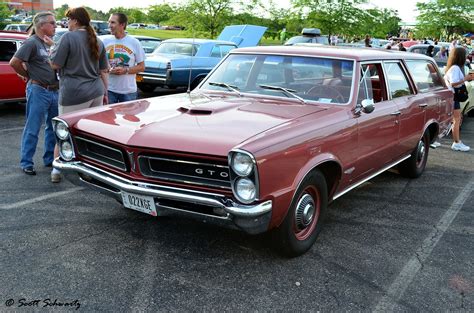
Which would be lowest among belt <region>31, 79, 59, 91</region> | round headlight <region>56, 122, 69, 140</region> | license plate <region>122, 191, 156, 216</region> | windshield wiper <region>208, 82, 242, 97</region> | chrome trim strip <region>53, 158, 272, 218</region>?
license plate <region>122, 191, 156, 216</region>

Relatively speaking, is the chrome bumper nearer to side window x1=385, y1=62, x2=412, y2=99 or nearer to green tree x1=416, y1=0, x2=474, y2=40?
side window x1=385, y1=62, x2=412, y2=99

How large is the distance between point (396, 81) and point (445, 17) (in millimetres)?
44336

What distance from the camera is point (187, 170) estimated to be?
3133 mm

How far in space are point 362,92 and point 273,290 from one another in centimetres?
207

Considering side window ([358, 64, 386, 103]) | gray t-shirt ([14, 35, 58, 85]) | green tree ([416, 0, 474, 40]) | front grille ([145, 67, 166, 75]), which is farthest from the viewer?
green tree ([416, 0, 474, 40])

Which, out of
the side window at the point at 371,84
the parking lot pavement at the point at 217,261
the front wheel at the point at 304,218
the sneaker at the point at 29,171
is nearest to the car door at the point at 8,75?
the sneaker at the point at 29,171

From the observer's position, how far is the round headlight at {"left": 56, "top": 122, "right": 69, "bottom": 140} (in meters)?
3.70

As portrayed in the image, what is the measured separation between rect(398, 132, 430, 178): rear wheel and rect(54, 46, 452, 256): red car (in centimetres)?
46

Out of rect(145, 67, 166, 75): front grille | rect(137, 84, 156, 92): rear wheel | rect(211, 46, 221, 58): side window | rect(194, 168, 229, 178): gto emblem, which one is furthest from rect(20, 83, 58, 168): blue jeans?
rect(211, 46, 221, 58): side window

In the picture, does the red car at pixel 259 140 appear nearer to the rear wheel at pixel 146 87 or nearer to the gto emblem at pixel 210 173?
→ the gto emblem at pixel 210 173

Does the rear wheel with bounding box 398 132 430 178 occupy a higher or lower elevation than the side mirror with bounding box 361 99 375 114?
lower

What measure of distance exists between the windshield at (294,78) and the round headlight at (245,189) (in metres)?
1.47

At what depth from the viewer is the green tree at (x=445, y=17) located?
43.8 metres

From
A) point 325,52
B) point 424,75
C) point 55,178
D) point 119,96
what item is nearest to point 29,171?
point 55,178
